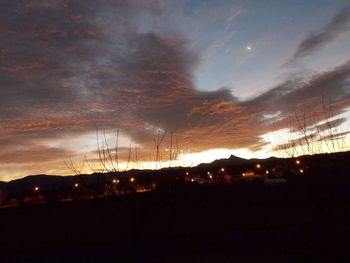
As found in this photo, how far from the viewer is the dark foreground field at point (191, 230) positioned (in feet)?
42.3

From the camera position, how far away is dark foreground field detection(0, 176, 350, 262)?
12.9 metres

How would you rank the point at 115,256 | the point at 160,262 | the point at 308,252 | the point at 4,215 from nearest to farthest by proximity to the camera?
the point at 308,252
the point at 160,262
the point at 115,256
the point at 4,215

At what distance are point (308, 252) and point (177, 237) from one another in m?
5.14

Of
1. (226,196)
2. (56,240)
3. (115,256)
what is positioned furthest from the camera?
(226,196)

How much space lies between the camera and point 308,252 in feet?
37.5

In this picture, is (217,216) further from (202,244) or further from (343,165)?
(343,165)

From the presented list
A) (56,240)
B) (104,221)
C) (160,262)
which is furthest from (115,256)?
(104,221)

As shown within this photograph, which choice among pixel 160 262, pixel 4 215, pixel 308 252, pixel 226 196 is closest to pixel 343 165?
pixel 308 252

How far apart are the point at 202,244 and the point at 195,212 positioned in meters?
5.50

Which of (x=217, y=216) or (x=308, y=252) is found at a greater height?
(x=217, y=216)

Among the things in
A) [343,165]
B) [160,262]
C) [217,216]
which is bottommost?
[160,262]

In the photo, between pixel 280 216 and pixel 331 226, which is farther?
pixel 280 216

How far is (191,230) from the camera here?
17.2 metres

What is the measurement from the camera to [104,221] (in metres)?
19.8
